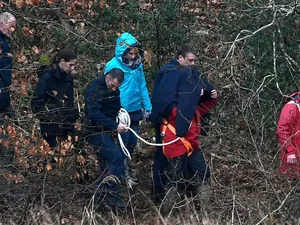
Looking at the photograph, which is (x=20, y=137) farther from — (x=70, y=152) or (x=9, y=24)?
(x=9, y=24)

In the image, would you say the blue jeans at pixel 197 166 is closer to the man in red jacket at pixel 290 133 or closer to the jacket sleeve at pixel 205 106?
the jacket sleeve at pixel 205 106

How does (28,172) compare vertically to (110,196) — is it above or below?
above

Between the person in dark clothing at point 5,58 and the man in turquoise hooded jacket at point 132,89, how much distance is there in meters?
1.21

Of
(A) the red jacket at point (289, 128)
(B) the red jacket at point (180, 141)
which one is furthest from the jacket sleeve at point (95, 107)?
(A) the red jacket at point (289, 128)

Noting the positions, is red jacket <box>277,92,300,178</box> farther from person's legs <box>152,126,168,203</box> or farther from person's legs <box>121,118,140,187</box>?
person's legs <box>121,118,140,187</box>

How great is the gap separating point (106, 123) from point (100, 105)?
0.65 feet

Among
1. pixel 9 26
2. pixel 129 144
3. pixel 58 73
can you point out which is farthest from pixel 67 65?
pixel 129 144

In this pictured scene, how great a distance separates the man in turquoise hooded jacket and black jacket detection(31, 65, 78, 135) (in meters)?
0.60

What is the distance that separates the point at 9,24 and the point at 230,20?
191 inches

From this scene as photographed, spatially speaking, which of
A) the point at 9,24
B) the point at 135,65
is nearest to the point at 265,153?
the point at 135,65

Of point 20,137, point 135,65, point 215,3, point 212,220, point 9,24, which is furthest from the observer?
point 215,3

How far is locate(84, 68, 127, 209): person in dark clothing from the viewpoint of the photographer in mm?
8367

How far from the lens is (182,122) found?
8.41 meters

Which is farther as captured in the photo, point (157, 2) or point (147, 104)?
point (157, 2)
